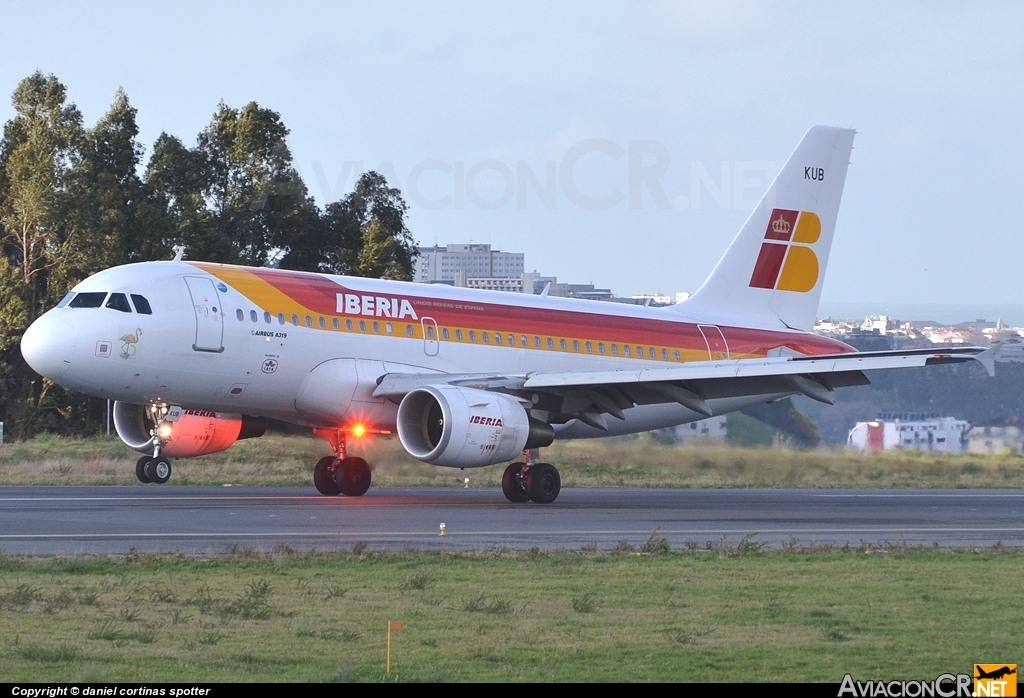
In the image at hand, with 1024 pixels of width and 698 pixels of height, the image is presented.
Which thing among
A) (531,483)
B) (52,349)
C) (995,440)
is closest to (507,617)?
(531,483)

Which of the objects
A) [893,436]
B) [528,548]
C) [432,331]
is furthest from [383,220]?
[528,548]

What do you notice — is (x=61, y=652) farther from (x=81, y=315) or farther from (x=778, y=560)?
(x=81, y=315)

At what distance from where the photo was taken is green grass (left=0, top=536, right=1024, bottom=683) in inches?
361

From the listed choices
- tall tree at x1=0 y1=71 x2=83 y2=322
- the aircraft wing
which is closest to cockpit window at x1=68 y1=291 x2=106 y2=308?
the aircraft wing

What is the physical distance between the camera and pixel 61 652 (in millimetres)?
9289

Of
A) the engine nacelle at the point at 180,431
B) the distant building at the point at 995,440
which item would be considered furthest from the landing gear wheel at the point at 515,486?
the distant building at the point at 995,440

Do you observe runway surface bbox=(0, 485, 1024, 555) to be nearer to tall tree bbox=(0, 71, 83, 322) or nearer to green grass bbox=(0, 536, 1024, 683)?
green grass bbox=(0, 536, 1024, 683)

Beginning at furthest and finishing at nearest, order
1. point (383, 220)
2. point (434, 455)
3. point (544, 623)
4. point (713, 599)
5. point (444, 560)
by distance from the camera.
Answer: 1. point (383, 220)
2. point (434, 455)
3. point (444, 560)
4. point (713, 599)
5. point (544, 623)

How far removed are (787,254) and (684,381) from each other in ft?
28.5

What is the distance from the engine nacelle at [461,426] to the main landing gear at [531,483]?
84 centimetres

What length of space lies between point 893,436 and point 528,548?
28807mm

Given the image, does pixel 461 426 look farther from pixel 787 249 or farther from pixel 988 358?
pixel 787 249

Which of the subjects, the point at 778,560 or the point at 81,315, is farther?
the point at 81,315

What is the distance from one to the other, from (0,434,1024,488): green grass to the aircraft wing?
3.48m
